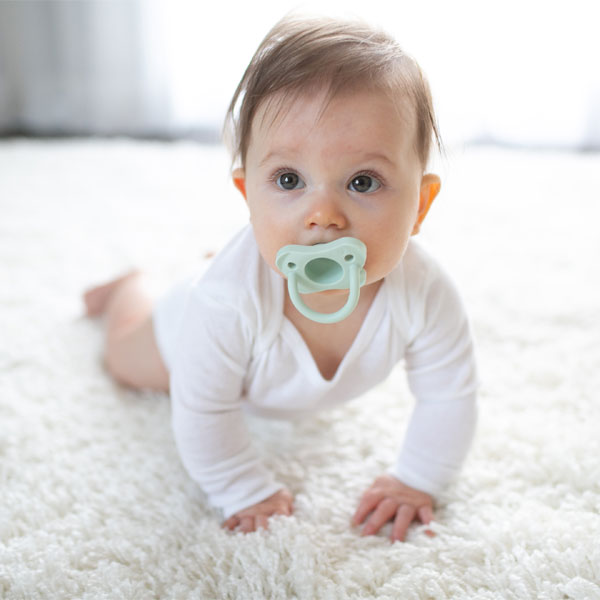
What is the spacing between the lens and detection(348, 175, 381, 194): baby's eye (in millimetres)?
653

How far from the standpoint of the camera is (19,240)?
4.91 feet

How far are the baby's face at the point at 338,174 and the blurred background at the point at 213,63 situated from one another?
4.95ft

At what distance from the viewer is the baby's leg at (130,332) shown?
1.01 m

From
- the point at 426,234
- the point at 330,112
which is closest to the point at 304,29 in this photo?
the point at 330,112

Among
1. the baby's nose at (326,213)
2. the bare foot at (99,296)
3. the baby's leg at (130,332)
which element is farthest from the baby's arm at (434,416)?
the bare foot at (99,296)

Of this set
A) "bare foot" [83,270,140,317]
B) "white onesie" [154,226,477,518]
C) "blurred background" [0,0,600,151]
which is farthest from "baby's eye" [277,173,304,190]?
"blurred background" [0,0,600,151]

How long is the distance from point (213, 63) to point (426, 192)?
173 centimetres

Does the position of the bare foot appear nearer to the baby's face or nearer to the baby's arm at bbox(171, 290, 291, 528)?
the baby's arm at bbox(171, 290, 291, 528)

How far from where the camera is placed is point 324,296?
30.4 inches

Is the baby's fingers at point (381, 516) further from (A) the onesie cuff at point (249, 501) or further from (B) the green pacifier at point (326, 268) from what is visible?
(B) the green pacifier at point (326, 268)

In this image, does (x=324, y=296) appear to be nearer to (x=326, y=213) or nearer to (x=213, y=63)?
(x=326, y=213)

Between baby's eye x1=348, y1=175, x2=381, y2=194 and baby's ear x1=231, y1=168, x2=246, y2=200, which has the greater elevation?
baby's eye x1=348, y1=175, x2=381, y2=194

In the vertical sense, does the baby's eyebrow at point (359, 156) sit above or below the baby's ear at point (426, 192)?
above

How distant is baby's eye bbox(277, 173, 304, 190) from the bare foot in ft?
2.09
